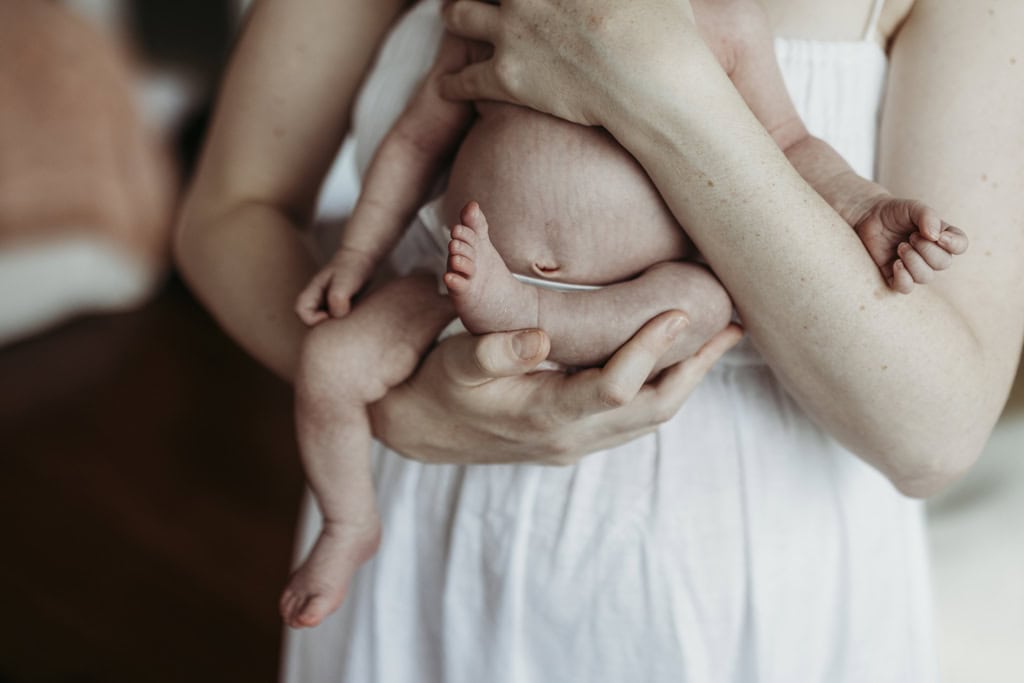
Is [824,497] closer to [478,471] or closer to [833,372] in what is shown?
[833,372]

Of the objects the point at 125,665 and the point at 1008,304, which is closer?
the point at 1008,304

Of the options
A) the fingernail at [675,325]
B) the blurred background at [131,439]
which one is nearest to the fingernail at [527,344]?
the fingernail at [675,325]

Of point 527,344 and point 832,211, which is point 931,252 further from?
point 527,344

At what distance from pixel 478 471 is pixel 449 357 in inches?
8.1

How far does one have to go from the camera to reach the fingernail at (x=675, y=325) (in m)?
0.76

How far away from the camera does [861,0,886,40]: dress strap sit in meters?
0.85

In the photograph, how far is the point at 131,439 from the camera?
8.60 ft

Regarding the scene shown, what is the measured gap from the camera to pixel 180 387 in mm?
2848

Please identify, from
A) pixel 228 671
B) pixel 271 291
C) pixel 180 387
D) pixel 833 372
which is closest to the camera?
pixel 833 372

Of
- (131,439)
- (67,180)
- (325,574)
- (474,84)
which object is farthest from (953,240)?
(67,180)

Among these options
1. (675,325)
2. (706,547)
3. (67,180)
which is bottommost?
(67,180)

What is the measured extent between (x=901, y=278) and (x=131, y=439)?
2335 mm

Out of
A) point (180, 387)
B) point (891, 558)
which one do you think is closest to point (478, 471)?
point (891, 558)

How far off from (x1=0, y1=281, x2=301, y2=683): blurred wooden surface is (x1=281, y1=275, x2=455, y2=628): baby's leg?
1.22 m
